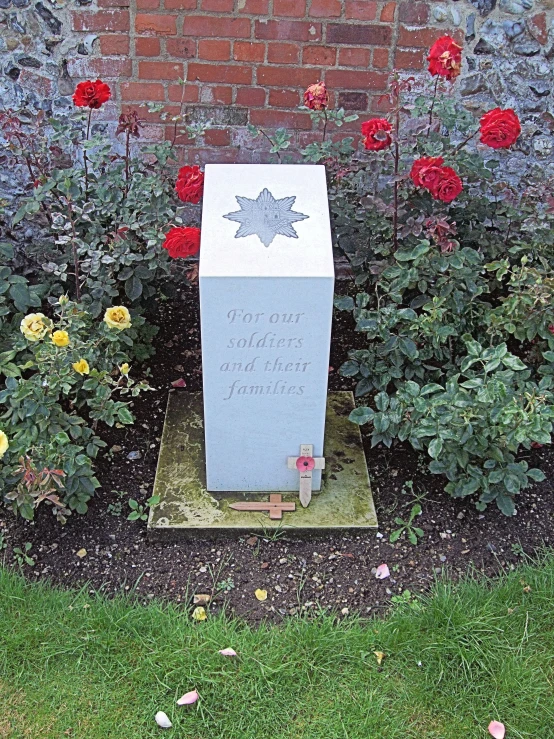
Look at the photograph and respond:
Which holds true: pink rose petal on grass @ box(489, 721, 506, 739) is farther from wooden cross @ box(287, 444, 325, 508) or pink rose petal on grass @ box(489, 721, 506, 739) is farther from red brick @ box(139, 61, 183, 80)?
red brick @ box(139, 61, 183, 80)

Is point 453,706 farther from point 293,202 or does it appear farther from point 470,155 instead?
point 470,155

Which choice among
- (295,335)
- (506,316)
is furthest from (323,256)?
(506,316)

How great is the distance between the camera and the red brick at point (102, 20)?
10.3ft

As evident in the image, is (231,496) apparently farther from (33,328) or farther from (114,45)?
(114,45)

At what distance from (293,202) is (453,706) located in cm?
159

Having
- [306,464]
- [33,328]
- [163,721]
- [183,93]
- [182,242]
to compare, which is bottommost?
[163,721]

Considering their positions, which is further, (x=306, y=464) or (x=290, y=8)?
(x=290, y=8)

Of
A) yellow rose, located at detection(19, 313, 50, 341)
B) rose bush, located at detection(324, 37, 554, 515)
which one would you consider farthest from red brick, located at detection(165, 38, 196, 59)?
yellow rose, located at detection(19, 313, 50, 341)

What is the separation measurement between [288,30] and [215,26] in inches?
12.5

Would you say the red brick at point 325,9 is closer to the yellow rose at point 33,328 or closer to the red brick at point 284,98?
the red brick at point 284,98

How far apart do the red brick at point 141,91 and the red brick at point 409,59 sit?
107 centimetres

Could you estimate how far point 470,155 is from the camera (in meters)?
2.85

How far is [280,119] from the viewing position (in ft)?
11.0

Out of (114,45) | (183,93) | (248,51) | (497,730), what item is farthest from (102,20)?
(497,730)
